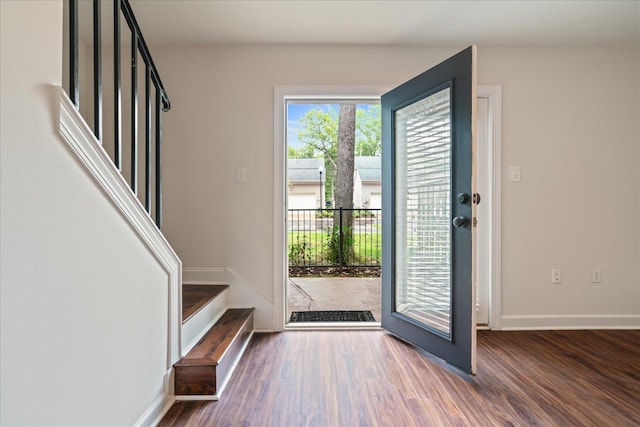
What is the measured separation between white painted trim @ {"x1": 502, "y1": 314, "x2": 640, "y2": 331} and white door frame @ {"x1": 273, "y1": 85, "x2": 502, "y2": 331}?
0.48ft

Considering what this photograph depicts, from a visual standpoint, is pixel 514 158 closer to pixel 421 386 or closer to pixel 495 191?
pixel 495 191

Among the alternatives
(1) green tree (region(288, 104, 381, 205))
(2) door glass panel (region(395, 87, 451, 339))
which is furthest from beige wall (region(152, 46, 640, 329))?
(1) green tree (region(288, 104, 381, 205))

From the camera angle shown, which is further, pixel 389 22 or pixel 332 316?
pixel 332 316

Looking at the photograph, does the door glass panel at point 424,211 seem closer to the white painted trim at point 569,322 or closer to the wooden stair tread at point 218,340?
the white painted trim at point 569,322

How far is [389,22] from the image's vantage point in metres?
2.43

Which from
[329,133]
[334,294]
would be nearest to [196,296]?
[334,294]

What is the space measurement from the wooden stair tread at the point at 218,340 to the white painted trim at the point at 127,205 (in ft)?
0.33

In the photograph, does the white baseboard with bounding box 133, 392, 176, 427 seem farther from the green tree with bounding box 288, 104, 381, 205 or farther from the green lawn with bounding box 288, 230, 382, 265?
the green tree with bounding box 288, 104, 381, 205

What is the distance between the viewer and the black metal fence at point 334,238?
5.51 m

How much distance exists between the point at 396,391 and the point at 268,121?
2.12 meters

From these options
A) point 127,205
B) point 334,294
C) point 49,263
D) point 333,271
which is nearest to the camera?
point 49,263

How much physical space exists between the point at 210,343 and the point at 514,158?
268 centimetres

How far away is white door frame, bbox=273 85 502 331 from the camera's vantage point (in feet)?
9.01

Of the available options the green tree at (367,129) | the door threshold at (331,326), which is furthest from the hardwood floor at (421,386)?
the green tree at (367,129)
